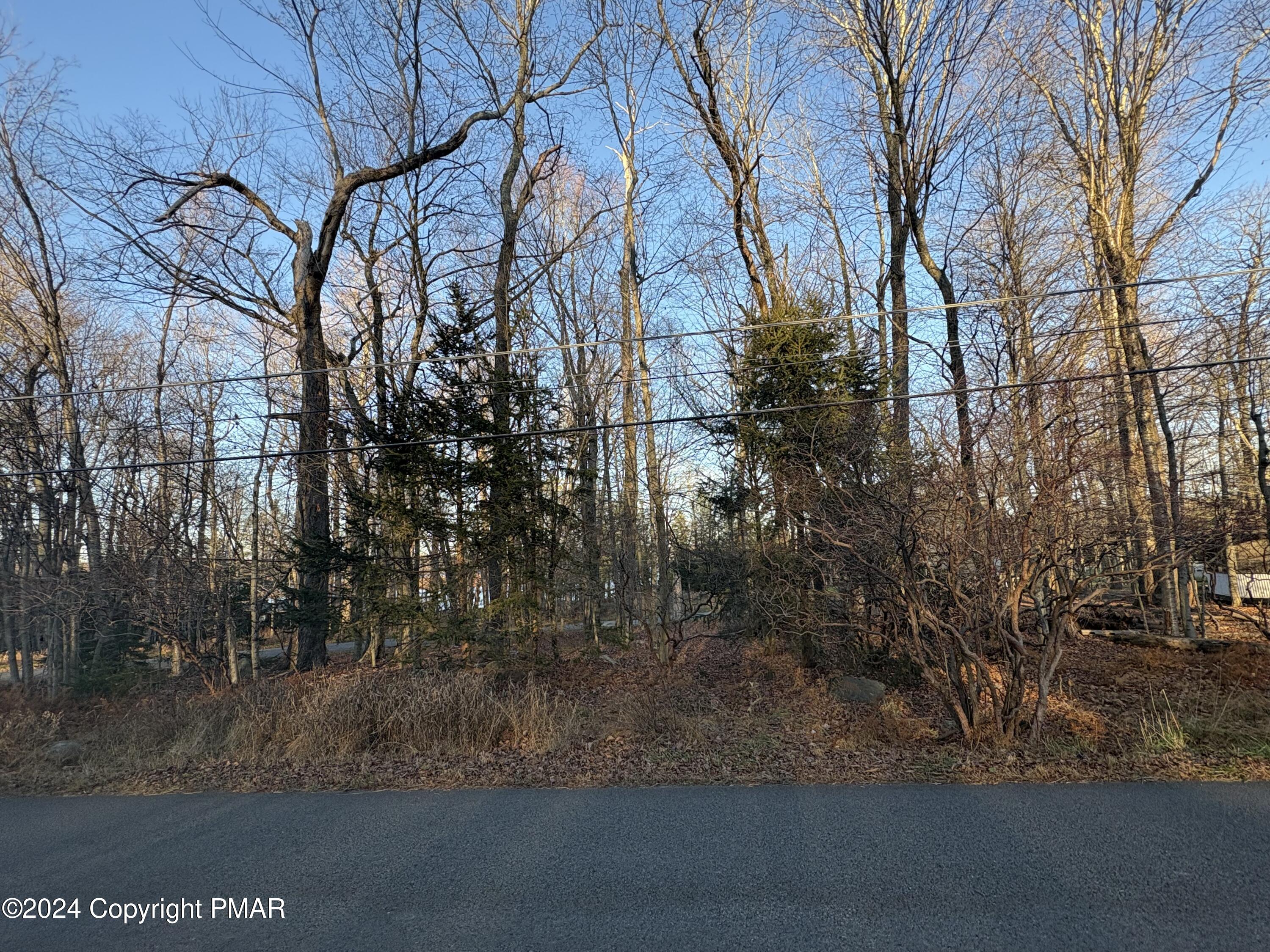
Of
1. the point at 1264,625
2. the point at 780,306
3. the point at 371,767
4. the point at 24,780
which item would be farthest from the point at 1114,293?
the point at 24,780

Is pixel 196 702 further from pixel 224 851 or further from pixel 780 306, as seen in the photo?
pixel 780 306

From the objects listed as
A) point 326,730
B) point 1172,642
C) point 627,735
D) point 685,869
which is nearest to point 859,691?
point 627,735

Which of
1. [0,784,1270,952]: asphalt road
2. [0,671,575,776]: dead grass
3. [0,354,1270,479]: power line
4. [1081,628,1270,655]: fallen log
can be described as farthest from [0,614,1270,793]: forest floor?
[0,354,1270,479]: power line

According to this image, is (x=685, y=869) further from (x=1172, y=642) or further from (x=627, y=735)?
(x=1172, y=642)

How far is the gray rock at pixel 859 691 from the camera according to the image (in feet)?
34.2

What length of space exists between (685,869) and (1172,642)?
10.9 meters

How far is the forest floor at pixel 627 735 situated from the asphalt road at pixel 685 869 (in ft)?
2.48

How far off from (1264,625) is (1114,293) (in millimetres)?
7023

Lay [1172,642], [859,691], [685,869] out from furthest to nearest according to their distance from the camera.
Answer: [1172,642]
[859,691]
[685,869]

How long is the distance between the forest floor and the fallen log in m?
0.19

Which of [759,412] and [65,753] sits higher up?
[759,412]

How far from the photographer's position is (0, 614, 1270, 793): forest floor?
6617 mm

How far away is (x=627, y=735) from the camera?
8.38 m

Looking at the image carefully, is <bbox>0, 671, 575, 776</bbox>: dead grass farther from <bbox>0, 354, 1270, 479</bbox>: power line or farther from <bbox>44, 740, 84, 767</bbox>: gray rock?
<bbox>0, 354, 1270, 479</bbox>: power line
